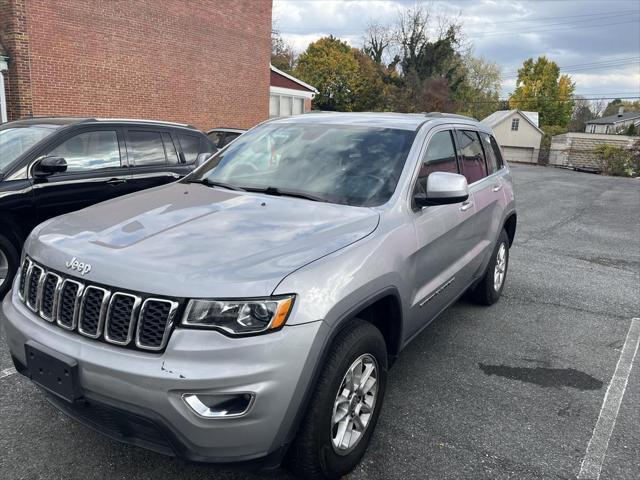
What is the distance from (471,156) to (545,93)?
70.4 m

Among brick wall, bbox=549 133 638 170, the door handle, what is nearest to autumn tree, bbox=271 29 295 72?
brick wall, bbox=549 133 638 170

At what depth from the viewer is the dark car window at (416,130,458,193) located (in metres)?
3.41

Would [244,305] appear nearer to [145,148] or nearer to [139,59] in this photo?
[145,148]

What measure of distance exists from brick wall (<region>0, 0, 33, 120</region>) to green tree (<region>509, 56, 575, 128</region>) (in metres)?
64.0

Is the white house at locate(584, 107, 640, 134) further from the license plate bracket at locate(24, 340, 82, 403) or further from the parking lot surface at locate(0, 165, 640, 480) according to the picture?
the license plate bracket at locate(24, 340, 82, 403)

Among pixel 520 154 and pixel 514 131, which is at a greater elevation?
pixel 514 131

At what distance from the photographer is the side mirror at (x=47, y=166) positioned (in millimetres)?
4945

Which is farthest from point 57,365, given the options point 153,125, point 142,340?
point 153,125

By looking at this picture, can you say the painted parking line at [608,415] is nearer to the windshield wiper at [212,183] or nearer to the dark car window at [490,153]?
the dark car window at [490,153]

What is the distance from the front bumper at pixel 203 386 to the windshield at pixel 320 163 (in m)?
1.28

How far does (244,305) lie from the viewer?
2.09 m

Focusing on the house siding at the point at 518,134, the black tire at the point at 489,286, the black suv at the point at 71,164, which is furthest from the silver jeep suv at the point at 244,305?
the house siding at the point at 518,134

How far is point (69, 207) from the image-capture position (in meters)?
5.21

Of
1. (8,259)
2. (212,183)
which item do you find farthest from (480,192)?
(8,259)
